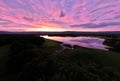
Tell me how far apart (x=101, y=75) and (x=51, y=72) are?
539 cm

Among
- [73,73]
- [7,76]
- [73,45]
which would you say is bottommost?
[7,76]

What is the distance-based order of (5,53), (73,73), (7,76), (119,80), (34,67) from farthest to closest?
(5,53), (7,76), (34,67), (119,80), (73,73)

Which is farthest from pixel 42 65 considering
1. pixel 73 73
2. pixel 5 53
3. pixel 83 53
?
pixel 5 53

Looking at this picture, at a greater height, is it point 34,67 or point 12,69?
point 34,67

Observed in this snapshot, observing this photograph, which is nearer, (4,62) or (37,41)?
(4,62)

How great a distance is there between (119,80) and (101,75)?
194 cm

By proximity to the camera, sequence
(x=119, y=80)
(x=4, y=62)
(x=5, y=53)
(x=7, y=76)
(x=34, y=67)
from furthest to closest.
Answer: (x=5, y=53) → (x=4, y=62) → (x=7, y=76) → (x=34, y=67) → (x=119, y=80)

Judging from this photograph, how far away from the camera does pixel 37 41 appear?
208 feet

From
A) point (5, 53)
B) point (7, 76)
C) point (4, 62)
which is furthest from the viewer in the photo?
point (5, 53)

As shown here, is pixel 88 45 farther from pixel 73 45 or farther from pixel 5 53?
pixel 5 53

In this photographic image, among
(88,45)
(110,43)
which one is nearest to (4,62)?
(88,45)

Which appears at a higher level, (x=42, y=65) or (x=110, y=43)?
(x=42, y=65)

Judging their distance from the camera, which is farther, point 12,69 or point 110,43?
point 110,43

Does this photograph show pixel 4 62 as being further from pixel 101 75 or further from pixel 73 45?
pixel 101 75
